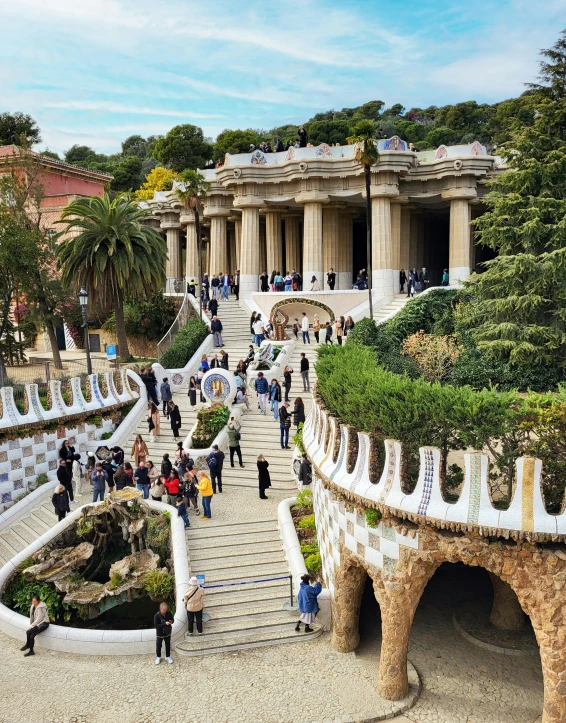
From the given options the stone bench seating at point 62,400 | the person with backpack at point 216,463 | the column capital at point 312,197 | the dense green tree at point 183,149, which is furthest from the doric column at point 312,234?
the dense green tree at point 183,149

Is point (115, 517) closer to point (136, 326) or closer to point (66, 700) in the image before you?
point (66, 700)

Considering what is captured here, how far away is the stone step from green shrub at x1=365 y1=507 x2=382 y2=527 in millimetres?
3336

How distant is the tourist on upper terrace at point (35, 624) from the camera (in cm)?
1311

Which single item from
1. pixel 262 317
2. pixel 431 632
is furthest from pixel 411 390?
pixel 262 317

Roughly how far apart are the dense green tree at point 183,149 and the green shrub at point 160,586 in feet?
168

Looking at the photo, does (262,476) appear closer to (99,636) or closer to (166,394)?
(99,636)

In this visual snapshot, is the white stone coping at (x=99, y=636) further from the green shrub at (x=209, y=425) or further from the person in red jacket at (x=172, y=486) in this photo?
the green shrub at (x=209, y=425)

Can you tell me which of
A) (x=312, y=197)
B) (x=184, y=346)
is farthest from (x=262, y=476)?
(x=312, y=197)

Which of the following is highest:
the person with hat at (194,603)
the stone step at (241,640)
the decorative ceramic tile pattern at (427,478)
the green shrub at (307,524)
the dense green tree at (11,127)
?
the dense green tree at (11,127)

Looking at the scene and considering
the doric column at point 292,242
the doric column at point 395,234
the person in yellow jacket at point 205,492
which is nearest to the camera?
the person in yellow jacket at point 205,492

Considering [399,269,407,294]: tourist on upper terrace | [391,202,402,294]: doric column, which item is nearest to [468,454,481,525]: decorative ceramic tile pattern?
[391,202,402,294]: doric column

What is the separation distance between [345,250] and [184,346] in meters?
16.3

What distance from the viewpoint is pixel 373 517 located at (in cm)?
1133

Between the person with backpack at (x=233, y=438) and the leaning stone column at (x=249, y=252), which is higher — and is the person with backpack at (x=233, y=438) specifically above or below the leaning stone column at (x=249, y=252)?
below
